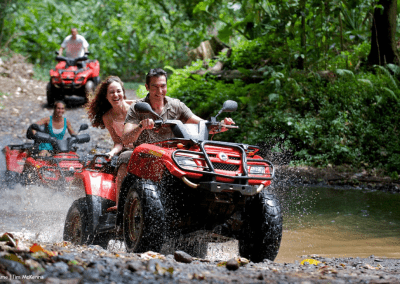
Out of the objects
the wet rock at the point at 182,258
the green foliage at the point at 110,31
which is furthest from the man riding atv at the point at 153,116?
the green foliage at the point at 110,31

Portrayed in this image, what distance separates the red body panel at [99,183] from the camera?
495 cm

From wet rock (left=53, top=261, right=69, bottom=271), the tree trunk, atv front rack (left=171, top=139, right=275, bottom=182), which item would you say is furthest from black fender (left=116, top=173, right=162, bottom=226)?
the tree trunk

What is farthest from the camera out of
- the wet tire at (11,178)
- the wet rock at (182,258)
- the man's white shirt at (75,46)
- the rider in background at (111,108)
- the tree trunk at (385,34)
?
the man's white shirt at (75,46)

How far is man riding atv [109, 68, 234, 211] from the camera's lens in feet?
15.0

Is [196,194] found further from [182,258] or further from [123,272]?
[123,272]

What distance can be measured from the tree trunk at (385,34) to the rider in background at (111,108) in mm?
7985

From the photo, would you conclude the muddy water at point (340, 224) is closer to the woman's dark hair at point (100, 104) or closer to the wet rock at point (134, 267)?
the wet rock at point (134, 267)

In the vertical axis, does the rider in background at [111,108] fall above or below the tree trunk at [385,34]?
below

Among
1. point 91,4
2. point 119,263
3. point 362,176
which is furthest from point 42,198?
point 91,4

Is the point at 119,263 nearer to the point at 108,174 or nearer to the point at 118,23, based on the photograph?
the point at 108,174

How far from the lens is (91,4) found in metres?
23.3

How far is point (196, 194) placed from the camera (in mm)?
3957

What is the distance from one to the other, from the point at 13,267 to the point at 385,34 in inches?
431

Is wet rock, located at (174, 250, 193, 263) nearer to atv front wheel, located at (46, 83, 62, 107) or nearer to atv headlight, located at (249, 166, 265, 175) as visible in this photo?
atv headlight, located at (249, 166, 265, 175)
